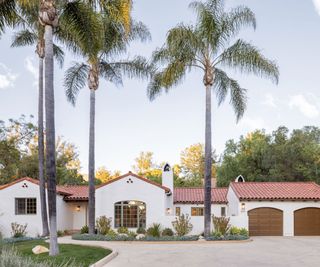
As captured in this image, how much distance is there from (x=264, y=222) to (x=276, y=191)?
8.57ft

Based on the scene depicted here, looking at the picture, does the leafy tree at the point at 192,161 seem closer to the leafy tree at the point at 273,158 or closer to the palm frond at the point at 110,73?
the leafy tree at the point at 273,158

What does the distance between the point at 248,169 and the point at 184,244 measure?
2877 cm

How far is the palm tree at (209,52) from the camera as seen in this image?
20984 mm

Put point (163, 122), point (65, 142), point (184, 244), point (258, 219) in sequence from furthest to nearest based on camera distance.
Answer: point (65, 142)
point (163, 122)
point (258, 219)
point (184, 244)

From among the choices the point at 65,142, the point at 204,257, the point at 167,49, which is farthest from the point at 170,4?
the point at 65,142

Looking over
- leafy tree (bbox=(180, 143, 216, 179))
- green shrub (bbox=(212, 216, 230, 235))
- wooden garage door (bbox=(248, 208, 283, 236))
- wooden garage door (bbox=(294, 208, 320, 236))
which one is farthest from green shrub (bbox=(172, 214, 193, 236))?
leafy tree (bbox=(180, 143, 216, 179))

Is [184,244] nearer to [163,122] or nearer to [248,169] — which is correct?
[163,122]

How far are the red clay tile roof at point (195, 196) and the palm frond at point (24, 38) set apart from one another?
15329mm

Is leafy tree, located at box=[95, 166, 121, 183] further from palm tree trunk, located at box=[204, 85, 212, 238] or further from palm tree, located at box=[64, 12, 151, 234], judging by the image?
palm tree trunk, located at box=[204, 85, 212, 238]

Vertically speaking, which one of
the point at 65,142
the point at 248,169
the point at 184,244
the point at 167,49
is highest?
the point at 167,49

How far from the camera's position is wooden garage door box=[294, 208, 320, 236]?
26547 millimetres

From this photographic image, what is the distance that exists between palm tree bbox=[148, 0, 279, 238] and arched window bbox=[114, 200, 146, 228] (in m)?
6.15

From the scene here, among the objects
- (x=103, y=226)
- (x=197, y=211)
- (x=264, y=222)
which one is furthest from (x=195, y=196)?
(x=103, y=226)

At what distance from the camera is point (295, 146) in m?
44.7
